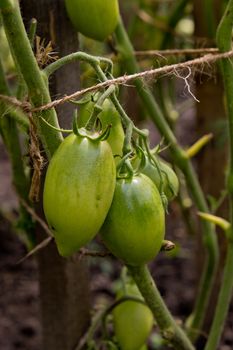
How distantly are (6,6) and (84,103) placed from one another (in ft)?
0.42

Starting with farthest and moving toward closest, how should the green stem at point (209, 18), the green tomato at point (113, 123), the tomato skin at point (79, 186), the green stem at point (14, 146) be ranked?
the green stem at point (209, 18), the green stem at point (14, 146), the green tomato at point (113, 123), the tomato skin at point (79, 186)

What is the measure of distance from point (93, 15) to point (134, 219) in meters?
0.28

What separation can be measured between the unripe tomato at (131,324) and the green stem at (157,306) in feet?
0.29

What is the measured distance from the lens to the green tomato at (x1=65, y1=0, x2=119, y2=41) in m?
0.81

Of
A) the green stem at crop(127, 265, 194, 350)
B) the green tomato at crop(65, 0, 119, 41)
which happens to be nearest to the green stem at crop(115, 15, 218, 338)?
the green tomato at crop(65, 0, 119, 41)

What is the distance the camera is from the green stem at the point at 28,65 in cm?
64

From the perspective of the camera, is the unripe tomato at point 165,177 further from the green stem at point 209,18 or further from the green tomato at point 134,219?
the green stem at point 209,18

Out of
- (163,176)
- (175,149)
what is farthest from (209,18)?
(163,176)

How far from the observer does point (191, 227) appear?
1518 millimetres

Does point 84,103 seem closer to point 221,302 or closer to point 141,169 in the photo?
point 141,169

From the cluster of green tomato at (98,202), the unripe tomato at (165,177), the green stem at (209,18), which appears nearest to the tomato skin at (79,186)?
the cluster of green tomato at (98,202)

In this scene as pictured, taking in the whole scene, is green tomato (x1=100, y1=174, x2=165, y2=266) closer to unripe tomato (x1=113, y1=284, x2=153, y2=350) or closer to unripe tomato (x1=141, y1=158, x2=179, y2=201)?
unripe tomato (x1=141, y1=158, x2=179, y2=201)

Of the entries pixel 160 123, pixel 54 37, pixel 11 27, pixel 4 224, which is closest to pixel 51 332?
pixel 160 123

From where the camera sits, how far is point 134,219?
675 mm
